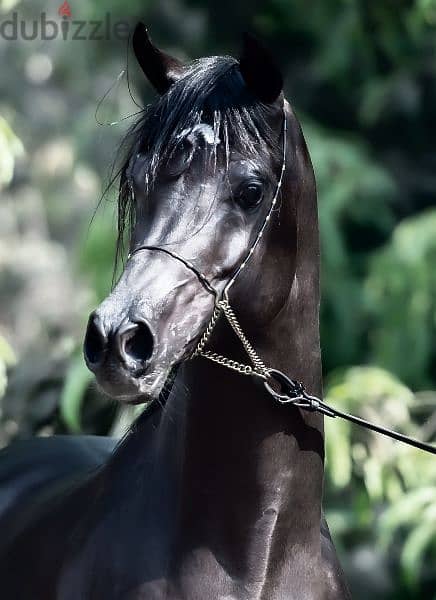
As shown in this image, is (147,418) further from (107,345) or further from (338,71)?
(338,71)

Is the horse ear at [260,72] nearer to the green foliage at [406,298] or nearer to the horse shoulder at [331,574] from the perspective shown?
the horse shoulder at [331,574]

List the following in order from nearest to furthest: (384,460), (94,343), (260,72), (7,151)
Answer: (94,343)
(260,72)
(7,151)
(384,460)

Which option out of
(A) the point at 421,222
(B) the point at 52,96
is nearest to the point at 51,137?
(B) the point at 52,96

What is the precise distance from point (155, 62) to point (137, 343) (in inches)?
27.1

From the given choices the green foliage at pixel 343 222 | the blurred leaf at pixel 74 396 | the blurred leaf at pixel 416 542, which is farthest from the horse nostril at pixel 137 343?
the green foliage at pixel 343 222

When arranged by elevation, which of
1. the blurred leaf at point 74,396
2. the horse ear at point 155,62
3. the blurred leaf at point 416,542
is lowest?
the blurred leaf at point 416,542

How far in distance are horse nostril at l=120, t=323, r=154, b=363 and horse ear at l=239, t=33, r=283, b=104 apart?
1.77ft

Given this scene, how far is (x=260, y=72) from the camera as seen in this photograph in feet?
7.90

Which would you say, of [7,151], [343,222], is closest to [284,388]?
[7,151]

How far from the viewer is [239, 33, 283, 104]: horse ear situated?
7.75 feet

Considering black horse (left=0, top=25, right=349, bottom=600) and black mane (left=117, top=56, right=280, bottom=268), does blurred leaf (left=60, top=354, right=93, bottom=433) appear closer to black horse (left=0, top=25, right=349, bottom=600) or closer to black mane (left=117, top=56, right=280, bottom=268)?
black horse (left=0, top=25, right=349, bottom=600)

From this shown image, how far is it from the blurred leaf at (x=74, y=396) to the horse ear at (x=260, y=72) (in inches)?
86.8

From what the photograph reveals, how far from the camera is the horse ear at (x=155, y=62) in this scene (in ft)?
8.45

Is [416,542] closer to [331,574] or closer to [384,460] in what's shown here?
[384,460]
